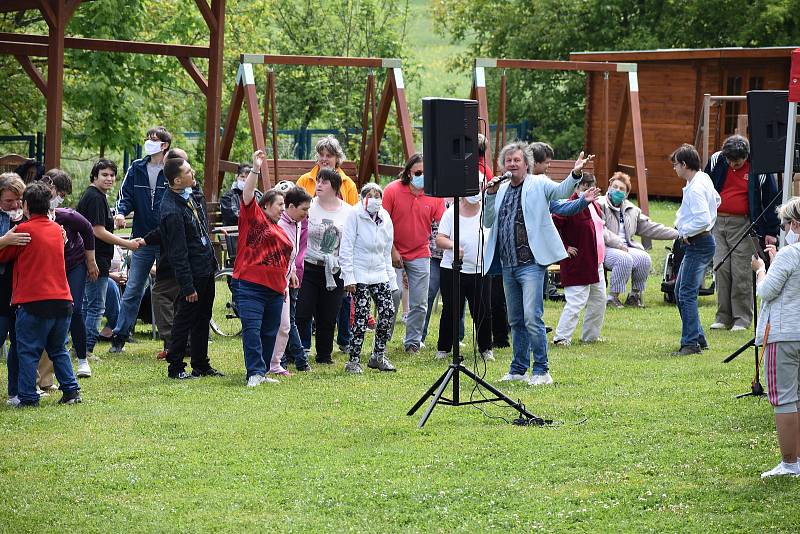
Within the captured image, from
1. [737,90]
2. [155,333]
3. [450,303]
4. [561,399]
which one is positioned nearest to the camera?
[561,399]

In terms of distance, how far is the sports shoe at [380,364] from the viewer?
10.7 m

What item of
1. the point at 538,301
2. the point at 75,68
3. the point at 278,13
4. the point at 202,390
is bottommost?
the point at 202,390

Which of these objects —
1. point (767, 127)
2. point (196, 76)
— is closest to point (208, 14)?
point (196, 76)

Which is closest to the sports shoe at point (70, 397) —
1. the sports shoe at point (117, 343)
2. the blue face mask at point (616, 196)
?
the sports shoe at point (117, 343)

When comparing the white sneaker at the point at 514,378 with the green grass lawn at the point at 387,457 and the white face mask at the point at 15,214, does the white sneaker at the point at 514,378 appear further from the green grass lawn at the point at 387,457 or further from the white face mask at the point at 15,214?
the white face mask at the point at 15,214

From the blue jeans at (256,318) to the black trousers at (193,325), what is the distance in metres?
0.36

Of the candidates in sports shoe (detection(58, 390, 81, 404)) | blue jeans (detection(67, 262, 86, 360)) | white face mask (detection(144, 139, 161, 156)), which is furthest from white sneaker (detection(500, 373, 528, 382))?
white face mask (detection(144, 139, 161, 156))

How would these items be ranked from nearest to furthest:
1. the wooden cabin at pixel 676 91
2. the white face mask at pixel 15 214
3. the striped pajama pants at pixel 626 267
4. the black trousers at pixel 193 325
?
1. the white face mask at pixel 15 214
2. the black trousers at pixel 193 325
3. the striped pajama pants at pixel 626 267
4. the wooden cabin at pixel 676 91

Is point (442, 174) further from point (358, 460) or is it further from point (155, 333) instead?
point (155, 333)

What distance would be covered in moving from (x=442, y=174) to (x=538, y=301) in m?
1.61

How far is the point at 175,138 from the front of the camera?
25.2 meters

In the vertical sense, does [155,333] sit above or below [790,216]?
below

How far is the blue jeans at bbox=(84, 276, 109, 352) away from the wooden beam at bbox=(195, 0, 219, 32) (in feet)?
18.4

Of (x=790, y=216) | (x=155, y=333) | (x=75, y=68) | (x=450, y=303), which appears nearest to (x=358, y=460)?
(x=790, y=216)
